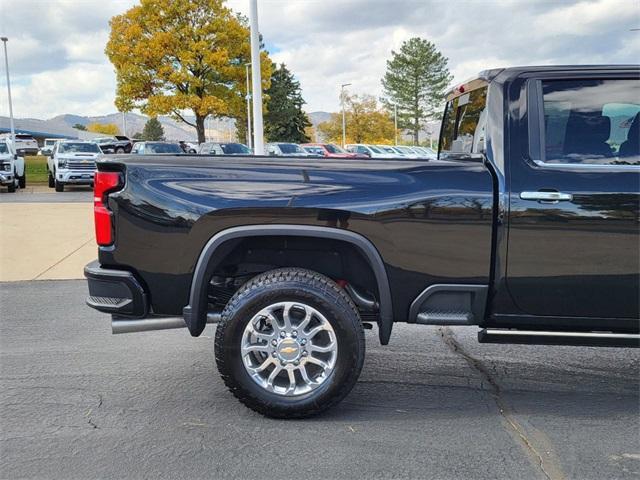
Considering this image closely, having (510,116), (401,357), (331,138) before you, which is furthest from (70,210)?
(331,138)

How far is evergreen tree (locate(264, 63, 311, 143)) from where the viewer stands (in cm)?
6938

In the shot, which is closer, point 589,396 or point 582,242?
point 582,242

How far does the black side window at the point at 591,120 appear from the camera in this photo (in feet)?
11.7

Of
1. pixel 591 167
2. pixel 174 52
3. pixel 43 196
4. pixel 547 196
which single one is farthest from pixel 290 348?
pixel 174 52

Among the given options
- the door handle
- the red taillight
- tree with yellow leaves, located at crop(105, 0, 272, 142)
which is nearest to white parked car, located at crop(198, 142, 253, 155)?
tree with yellow leaves, located at crop(105, 0, 272, 142)

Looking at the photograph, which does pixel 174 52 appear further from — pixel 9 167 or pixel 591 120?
pixel 591 120

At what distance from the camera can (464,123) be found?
14.4 feet

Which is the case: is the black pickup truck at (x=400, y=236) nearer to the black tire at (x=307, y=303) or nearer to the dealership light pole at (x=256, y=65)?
the black tire at (x=307, y=303)

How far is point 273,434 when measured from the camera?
3.37 m

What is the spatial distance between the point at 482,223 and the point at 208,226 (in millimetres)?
1585

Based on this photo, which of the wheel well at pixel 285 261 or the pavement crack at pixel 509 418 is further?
the wheel well at pixel 285 261

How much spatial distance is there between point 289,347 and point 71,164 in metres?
21.1

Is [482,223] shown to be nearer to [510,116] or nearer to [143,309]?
[510,116]

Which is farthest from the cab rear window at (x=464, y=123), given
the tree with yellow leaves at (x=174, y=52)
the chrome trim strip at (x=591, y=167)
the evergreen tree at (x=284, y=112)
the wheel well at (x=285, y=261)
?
the evergreen tree at (x=284, y=112)
